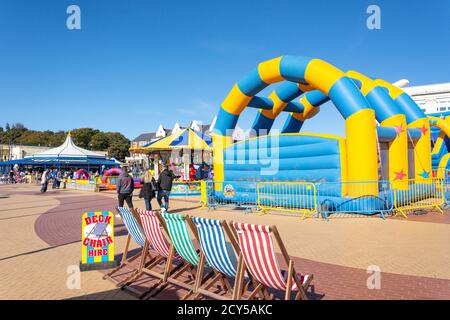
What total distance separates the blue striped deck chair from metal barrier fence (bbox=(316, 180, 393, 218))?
6.42 m

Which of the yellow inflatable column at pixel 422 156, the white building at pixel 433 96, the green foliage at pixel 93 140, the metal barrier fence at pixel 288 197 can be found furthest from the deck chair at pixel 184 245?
the green foliage at pixel 93 140

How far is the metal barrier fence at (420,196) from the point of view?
9845 millimetres

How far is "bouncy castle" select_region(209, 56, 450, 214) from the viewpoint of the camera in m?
9.45

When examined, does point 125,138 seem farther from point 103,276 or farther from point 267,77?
point 103,276

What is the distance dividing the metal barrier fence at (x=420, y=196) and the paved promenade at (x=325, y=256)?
478 millimetres

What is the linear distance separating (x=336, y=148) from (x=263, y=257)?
739 centimetres

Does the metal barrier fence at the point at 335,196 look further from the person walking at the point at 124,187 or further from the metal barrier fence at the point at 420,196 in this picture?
the person walking at the point at 124,187

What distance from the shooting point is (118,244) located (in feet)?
22.0

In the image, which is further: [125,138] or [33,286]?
[125,138]

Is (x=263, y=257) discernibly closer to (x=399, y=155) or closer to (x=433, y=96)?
A: (x=399, y=155)

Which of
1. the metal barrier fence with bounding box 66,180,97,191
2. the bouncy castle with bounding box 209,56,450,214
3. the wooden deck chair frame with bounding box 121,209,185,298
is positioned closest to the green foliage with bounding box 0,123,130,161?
the metal barrier fence with bounding box 66,180,97,191

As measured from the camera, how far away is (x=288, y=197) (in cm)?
1051

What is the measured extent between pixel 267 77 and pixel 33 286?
10556 mm
